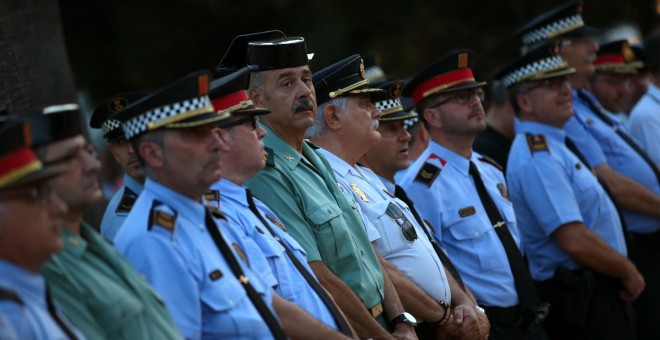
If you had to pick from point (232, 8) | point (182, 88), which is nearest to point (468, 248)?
point (182, 88)

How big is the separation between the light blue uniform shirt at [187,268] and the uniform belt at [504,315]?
2808mm

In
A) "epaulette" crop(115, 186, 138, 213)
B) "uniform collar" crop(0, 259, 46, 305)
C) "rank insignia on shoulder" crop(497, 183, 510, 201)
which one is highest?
"uniform collar" crop(0, 259, 46, 305)

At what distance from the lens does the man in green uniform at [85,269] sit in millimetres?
4023

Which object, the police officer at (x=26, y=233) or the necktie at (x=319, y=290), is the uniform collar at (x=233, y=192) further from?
the police officer at (x=26, y=233)

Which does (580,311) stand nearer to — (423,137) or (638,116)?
(423,137)

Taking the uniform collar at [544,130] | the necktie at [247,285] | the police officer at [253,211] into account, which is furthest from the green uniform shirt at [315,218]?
the uniform collar at [544,130]

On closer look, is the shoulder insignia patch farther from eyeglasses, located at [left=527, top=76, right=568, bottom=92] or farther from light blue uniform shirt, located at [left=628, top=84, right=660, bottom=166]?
light blue uniform shirt, located at [left=628, top=84, right=660, bottom=166]

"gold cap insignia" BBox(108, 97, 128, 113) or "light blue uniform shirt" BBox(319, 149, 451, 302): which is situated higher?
"gold cap insignia" BBox(108, 97, 128, 113)

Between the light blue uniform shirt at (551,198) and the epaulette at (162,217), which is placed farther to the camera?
the light blue uniform shirt at (551,198)

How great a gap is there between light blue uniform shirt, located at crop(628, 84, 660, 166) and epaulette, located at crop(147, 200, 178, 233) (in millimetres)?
6169

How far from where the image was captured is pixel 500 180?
767 cm

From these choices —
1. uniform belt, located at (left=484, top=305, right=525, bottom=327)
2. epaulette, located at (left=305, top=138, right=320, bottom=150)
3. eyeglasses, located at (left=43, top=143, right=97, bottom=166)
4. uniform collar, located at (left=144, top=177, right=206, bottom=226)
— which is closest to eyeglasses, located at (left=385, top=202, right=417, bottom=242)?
epaulette, located at (left=305, top=138, right=320, bottom=150)

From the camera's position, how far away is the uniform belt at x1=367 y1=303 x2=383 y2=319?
19.2 ft

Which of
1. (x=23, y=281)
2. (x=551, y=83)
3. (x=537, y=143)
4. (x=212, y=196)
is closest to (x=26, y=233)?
(x=23, y=281)
